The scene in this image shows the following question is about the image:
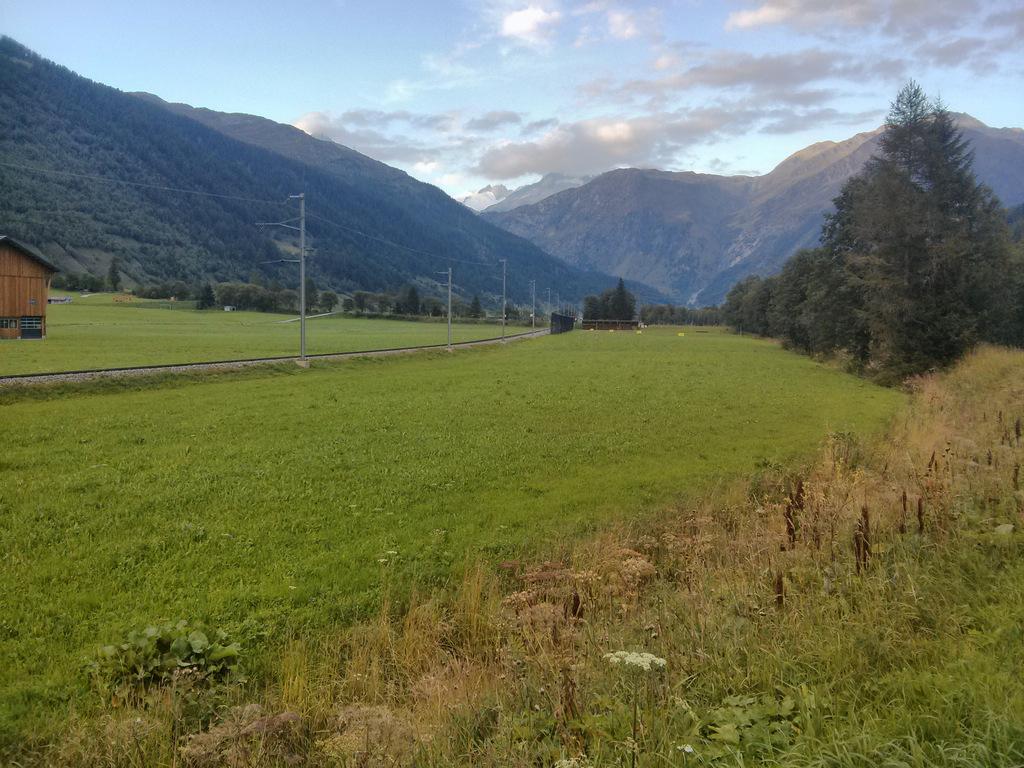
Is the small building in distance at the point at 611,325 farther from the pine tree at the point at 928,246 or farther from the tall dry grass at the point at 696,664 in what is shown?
the tall dry grass at the point at 696,664

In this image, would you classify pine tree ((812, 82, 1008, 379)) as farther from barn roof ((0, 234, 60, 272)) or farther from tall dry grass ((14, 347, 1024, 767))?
barn roof ((0, 234, 60, 272))

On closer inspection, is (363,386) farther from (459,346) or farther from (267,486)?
(459,346)

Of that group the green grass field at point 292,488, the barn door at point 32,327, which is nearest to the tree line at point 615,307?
the barn door at point 32,327

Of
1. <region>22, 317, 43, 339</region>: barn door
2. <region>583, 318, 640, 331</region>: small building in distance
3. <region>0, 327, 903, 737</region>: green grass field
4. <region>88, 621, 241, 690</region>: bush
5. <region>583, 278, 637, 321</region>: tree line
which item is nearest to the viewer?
<region>88, 621, 241, 690</region>: bush

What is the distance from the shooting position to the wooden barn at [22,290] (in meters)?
47.4

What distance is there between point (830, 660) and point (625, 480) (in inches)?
374

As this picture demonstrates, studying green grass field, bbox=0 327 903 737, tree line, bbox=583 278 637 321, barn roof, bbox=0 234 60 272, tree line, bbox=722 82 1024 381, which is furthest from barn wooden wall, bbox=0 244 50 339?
tree line, bbox=583 278 637 321

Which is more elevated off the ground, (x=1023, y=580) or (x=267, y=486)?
(x=1023, y=580)

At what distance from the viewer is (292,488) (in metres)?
12.6

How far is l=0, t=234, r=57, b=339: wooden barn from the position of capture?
47.4m

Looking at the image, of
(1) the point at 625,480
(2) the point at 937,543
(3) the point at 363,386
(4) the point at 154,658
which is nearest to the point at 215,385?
(3) the point at 363,386

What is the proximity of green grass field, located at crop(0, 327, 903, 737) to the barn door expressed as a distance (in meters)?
31.4

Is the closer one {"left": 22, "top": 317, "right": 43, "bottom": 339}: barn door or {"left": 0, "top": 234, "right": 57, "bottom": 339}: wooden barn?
{"left": 0, "top": 234, "right": 57, "bottom": 339}: wooden barn

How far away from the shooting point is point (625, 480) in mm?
14305
